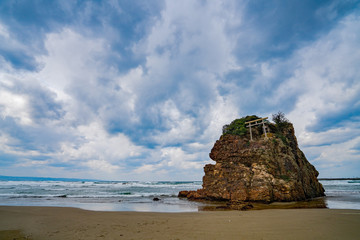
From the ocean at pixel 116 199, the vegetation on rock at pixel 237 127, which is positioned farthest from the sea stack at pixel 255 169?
the ocean at pixel 116 199

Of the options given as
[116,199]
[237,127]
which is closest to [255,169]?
[237,127]

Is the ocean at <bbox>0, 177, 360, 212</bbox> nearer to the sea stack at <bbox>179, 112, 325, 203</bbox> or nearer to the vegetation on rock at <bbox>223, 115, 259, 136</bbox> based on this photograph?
the sea stack at <bbox>179, 112, 325, 203</bbox>

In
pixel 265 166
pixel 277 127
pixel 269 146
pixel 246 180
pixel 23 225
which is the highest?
pixel 277 127

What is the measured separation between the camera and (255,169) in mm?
17078

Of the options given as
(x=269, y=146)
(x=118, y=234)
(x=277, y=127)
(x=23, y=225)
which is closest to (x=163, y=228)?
(x=118, y=234)

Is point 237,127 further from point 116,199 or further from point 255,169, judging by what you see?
point 116,199

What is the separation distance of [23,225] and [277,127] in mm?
25421

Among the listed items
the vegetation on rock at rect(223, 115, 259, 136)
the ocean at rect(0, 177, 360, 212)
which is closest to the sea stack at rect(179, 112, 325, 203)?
the vegetation on rock at rect(223, 115, 259, 136)

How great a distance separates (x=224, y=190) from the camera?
17.7m

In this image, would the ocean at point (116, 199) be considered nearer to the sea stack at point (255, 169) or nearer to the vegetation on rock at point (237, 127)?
the sea stack at point (255, 169)

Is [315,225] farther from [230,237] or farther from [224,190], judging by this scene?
[224,190]

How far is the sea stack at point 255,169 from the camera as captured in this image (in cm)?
1571

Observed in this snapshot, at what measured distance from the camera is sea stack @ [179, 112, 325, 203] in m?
Answer: 15.7

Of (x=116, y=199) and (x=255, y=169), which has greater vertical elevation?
(x=255, y=169)
